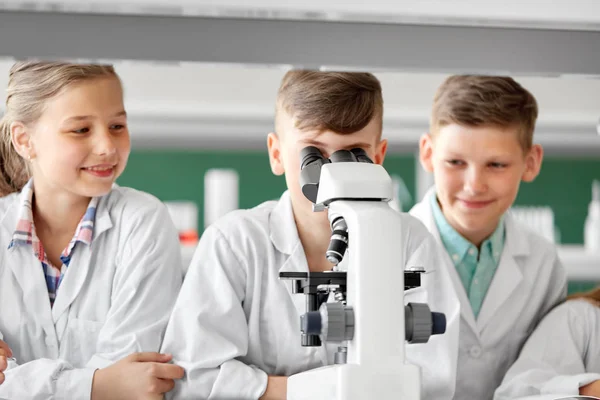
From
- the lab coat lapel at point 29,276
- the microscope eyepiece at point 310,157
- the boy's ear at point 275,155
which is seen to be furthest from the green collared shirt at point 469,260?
the lab coat lapel at point 29,276

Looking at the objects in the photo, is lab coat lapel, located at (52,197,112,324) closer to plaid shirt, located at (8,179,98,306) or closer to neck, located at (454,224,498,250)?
plaid shirt, located at (8,179,98,306)

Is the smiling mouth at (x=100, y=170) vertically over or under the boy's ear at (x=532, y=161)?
under

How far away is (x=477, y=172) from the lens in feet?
4.17

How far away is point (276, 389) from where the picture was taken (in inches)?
40.5

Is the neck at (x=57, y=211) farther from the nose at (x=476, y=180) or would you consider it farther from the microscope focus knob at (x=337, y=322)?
the nose at (x=476, y=180)

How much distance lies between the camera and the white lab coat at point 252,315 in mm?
1028

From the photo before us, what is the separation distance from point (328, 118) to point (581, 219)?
1944 mm

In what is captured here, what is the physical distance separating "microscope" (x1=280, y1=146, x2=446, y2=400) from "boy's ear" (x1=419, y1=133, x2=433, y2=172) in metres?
0.63

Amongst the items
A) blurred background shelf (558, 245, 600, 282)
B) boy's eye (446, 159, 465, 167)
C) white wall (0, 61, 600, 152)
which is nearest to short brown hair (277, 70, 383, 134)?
white wall (0, 61, 600, 152)

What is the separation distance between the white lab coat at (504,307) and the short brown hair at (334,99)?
1.08 ft

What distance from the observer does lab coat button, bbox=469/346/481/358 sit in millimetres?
1253

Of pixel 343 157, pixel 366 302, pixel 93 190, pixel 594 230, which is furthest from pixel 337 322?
pixel 594 230

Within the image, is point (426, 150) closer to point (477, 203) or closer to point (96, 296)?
point (477, 203)

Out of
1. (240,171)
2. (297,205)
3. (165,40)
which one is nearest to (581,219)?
(240,171)
